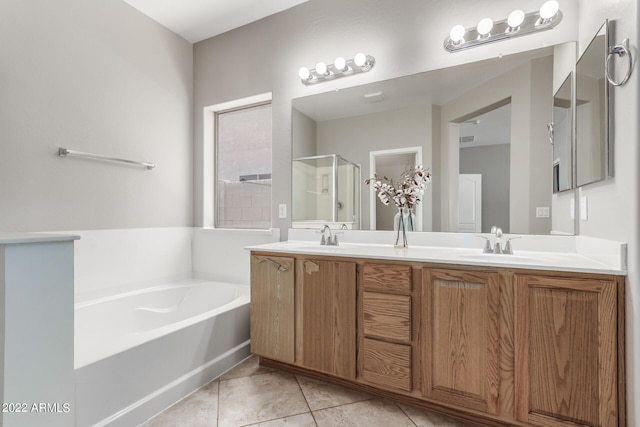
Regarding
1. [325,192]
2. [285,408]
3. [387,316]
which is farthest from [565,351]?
[325,192]

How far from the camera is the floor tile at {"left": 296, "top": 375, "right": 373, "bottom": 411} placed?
1656 mm

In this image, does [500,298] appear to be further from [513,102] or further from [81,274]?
[81,274]

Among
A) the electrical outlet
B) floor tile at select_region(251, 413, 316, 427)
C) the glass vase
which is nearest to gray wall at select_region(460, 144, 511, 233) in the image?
the electrical outlet

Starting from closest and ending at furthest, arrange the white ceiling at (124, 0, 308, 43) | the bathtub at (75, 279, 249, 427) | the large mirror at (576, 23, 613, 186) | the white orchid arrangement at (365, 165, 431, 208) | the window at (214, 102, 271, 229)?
the large mirror at (576, 23, 613, 186)
the bathtub at (75, 279, 249, 427)
the white orchid arrangement at (365, 165, 431, 208)
the white ceiling at (124, 0, 308, 43)
the window at (214, 102, 271, 229)

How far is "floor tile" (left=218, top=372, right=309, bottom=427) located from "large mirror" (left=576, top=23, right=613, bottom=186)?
1771 millimetres

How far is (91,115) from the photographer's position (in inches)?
84.2

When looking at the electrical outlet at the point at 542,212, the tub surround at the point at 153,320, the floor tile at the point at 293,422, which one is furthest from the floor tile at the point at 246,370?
the electrical outlet at the point at 542,212

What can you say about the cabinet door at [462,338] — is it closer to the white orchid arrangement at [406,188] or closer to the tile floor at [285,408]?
the tile floor at [285,408]

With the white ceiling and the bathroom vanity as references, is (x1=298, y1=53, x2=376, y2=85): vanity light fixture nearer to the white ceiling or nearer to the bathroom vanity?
the white ceiling

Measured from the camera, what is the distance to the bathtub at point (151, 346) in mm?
1365

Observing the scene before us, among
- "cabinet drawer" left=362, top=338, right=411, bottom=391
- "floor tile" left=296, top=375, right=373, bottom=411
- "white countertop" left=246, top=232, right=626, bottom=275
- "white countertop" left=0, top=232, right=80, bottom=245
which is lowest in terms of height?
"floor tile" left=296, top=375, right=373, bottom=411

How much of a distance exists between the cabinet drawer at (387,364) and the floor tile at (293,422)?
0.34m

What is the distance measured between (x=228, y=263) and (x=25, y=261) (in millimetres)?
1735

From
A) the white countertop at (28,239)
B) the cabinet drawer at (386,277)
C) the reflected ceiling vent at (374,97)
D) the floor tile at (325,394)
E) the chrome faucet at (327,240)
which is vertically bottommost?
the floor tile at (325,394)
